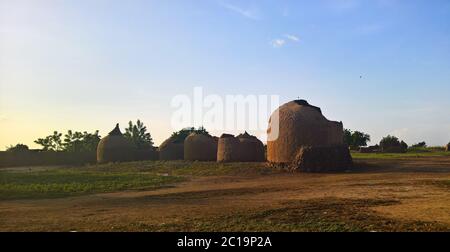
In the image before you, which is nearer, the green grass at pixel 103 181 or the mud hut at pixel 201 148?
the green grass at pixel 103 181

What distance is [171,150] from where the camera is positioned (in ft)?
149

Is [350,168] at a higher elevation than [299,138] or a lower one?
lower

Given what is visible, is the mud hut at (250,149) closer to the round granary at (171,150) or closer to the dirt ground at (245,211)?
the round granary at (171,150)

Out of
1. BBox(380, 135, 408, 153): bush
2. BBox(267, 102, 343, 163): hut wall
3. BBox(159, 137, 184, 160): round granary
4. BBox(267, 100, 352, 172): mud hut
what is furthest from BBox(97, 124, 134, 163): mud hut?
BBox(380, 135, 408, 153): bush

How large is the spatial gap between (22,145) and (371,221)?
54329 millimetres

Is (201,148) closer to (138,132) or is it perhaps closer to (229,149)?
(229,149)

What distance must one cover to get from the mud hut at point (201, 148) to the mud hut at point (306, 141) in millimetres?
13080

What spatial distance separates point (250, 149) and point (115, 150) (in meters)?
18.8

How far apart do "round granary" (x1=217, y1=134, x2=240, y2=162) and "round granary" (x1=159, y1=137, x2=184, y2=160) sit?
1097 cm

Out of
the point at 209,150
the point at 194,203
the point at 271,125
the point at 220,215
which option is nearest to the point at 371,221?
the point at 220,215

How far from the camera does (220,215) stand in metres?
9.38

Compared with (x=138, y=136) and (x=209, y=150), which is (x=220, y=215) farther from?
(x=138, y=136)

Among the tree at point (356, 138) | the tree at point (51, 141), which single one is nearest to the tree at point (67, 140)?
the tree at point (51, 141)

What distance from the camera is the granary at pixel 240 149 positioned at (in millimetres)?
33750
